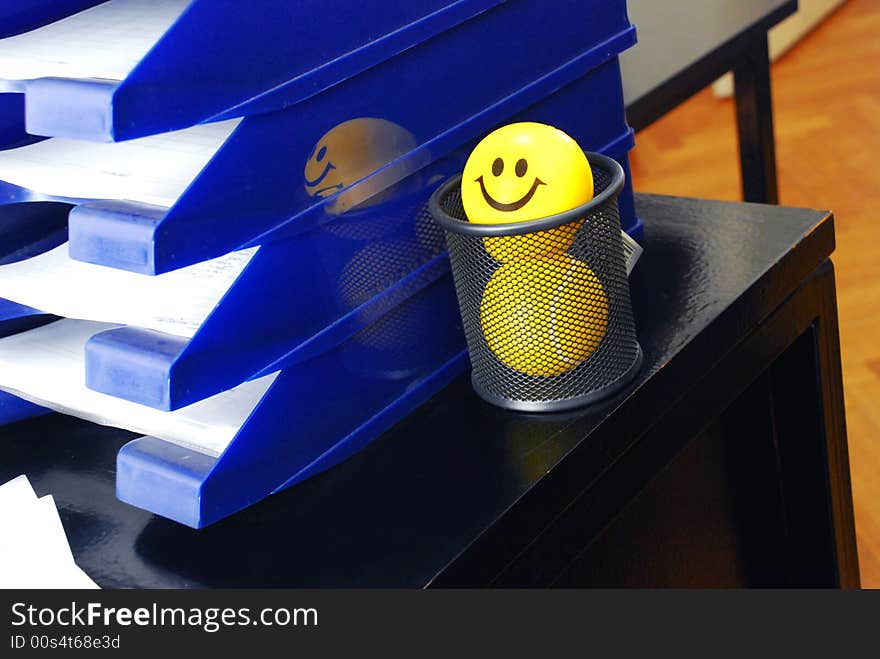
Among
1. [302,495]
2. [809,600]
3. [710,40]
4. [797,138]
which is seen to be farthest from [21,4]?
[797,138]

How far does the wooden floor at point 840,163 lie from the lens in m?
1.72

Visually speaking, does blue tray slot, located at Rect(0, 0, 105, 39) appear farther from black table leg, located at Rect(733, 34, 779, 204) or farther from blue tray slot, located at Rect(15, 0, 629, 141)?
black table leg, located at Rect(733, 34, 779, 204)

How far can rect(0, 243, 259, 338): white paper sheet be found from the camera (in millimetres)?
631

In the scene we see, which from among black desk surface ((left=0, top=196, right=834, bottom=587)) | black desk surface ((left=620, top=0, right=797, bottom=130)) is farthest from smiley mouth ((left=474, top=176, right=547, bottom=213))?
black desk surface ((left=620, top=0, right=797, bottom=130))

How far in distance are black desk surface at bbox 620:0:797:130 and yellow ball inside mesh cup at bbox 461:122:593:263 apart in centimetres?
66

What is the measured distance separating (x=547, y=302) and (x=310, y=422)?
152 mm

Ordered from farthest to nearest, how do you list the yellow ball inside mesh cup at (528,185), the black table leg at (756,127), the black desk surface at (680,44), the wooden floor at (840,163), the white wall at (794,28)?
1. the white wall at (794,28)
2. the wooden floor at (840,163)
3. the black table leg at (756,127)
4. the black desk surface at (680,44)
5. the yellow ball inside mesh cup at (528,185)

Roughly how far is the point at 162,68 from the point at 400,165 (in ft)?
0.55

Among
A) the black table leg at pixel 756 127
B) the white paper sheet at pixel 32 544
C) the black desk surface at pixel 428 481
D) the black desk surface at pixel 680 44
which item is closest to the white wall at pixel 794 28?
the black table leg at pixel 756 127

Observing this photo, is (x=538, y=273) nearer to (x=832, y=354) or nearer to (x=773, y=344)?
(x=773, y=344)

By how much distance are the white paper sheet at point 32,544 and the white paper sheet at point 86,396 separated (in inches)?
2.3

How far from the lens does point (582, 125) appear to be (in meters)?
0.81

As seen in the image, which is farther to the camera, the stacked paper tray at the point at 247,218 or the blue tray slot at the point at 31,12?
the blue tray slot at the point at 31,12

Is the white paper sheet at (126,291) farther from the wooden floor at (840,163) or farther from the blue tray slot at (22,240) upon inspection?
the wooden floor at (840,163)
